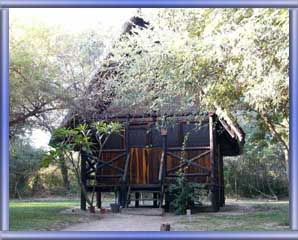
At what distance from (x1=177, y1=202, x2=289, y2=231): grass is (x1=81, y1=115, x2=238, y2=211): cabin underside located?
74cm

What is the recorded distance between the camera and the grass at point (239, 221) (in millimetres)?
6727

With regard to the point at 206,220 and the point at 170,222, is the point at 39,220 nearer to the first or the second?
the point at 170,222

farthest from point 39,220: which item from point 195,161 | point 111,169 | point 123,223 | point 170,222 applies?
point 195,161

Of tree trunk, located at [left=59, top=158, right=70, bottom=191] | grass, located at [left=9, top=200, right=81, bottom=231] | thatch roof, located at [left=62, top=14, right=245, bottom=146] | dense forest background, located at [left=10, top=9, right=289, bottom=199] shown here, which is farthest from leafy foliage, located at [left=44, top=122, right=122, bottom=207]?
tree trunk, located at [left=59, top=158, right=70, bottom=191]

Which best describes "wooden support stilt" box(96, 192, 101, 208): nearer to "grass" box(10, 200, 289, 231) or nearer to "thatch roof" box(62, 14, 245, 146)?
"grass" box(10, 200, 289, 231)

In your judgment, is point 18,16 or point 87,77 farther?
point 87,77

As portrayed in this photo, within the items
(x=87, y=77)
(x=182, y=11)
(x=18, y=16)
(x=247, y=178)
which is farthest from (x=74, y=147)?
(x=247, y=178)

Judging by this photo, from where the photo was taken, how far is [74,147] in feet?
29.0

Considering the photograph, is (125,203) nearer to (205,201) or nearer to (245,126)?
(205,201)

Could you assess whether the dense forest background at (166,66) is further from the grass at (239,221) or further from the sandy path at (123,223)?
the sandy path at (123,223)

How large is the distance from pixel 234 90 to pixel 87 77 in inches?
102

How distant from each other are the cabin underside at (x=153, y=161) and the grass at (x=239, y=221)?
741 mm

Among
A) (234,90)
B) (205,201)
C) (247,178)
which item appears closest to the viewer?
(234,90)

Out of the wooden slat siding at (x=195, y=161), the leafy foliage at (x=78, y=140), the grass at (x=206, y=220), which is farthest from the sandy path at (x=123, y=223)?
the wooden slat siding at (x=195, y=161)
